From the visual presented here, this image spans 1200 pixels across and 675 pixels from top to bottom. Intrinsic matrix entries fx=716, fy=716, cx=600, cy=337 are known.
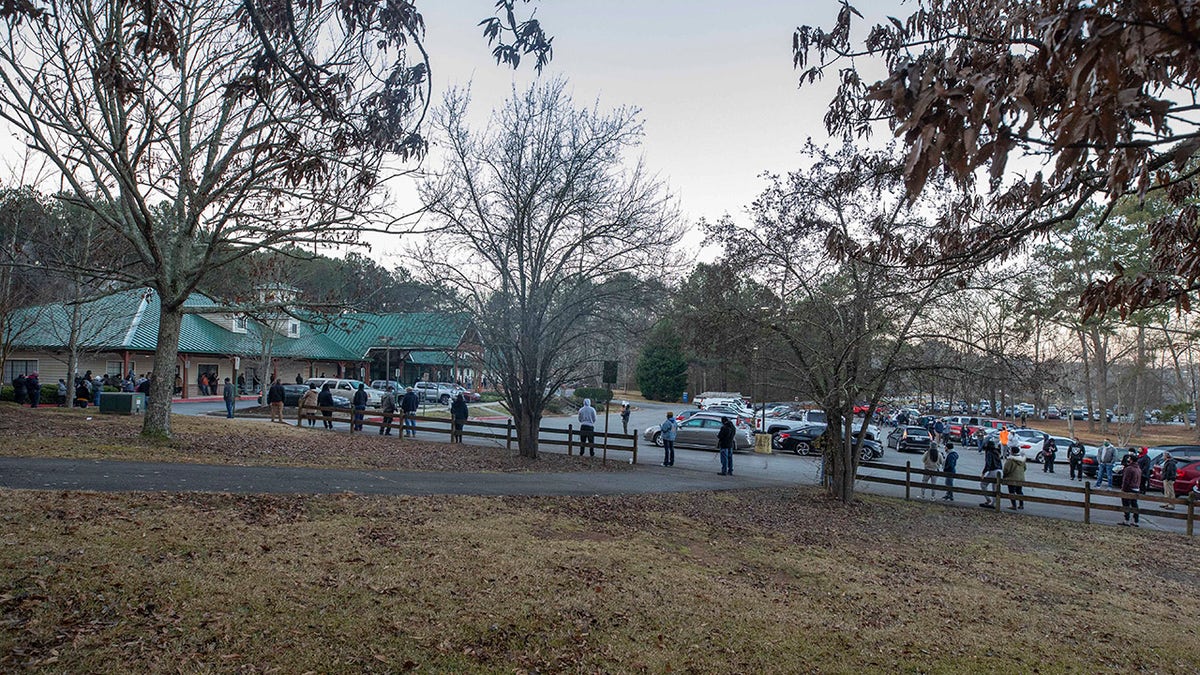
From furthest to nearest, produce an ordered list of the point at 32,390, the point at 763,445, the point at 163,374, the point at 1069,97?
the point at 763,445
the point at 32,390
the point at 163,374
the point at 1069,97

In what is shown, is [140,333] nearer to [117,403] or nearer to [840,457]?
[117,403]

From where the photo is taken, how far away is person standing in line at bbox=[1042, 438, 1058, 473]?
99.8ft

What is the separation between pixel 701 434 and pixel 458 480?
17.0 meters

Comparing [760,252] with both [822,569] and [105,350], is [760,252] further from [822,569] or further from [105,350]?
[105,350]

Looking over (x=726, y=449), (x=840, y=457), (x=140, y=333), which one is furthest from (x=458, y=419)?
(x=140, y=333)

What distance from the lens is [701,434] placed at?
28812mm

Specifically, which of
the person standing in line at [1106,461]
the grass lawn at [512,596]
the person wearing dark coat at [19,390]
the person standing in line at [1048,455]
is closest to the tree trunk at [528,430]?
the grass lawn at [512,596]

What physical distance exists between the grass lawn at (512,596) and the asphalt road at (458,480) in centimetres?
117

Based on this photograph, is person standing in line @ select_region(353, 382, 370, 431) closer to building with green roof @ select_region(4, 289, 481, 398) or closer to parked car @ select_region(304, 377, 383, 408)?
building with green roof @ select_region(4, 289, 481, 398)

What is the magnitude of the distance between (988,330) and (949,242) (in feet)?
28.2

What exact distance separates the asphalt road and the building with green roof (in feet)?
16.3

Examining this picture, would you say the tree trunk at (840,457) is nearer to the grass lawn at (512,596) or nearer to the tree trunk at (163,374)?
the grass lawn at (512,596)

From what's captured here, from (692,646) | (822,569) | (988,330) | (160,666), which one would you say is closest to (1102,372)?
(988,330)

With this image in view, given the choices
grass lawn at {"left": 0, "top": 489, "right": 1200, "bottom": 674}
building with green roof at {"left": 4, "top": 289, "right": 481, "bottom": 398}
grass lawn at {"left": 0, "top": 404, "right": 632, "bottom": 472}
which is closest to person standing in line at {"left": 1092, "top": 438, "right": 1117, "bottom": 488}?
grass lawn at {"left": 0, "top": 489, "right": 1200, "bottom": 674}
